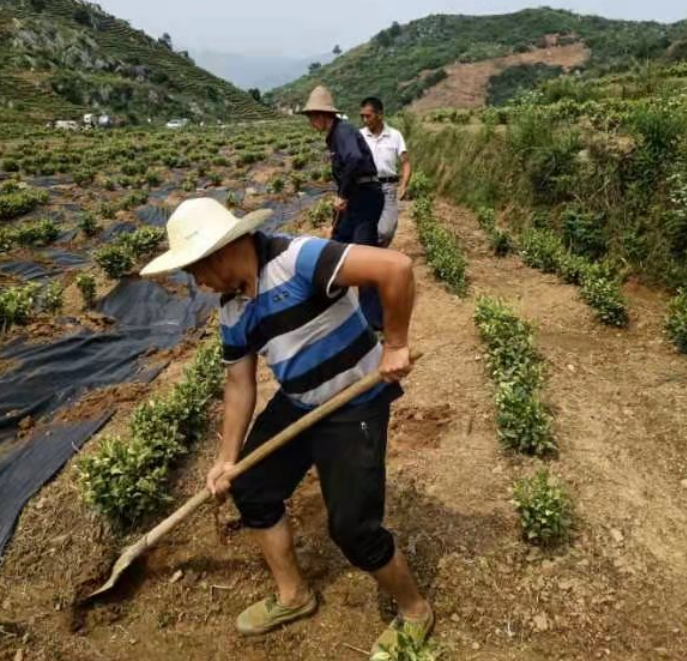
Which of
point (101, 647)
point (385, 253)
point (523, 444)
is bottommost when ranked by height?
A: point (101, 647)

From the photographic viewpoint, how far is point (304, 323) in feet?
8.39

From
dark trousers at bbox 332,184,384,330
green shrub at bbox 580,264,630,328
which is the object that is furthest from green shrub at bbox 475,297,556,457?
dark trousers at bbox 332,184,384,330

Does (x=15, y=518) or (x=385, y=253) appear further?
(x=15, y=518)

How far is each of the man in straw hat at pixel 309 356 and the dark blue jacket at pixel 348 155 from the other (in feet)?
9.53

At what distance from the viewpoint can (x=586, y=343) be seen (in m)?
6.06

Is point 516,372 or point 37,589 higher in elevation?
point 516,372

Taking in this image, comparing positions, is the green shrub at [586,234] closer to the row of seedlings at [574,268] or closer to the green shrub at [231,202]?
the row of seedlings at [574,268]

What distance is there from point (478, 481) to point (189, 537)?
6.02 feet

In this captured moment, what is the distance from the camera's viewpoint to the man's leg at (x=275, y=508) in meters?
2.92

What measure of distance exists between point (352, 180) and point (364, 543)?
359cm

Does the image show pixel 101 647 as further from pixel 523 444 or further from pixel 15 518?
pixel 523 444

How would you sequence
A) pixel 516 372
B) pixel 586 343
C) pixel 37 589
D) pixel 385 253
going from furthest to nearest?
pixel 586 343 → pixel 516 372 → pixel 37 589 → pixel 385 253

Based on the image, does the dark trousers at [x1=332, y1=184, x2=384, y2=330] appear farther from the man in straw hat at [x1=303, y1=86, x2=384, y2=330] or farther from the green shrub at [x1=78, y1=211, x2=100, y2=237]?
the green shrub at [x1=78, y1=211, x2=100, y2=237]

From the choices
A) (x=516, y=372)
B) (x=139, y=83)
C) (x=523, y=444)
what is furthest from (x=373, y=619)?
(x=139, y=83)
